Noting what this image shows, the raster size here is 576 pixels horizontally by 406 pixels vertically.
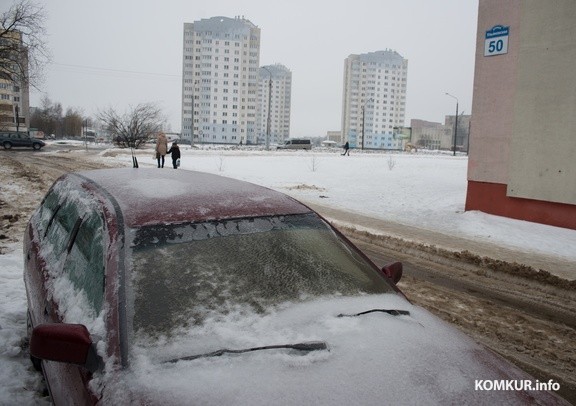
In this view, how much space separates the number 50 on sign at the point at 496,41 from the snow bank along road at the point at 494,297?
5.57m

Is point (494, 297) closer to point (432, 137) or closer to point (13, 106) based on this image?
point (13, 106)

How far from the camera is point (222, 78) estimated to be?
404ft

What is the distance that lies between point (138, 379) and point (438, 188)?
16.5 m

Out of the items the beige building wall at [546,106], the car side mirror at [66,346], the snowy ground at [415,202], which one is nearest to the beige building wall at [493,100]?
the beige building wall at [546,106]

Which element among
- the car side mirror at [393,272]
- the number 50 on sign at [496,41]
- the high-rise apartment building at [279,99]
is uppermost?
the high-rise apartment building at [279,99]

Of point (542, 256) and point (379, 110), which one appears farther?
point (379, 110)

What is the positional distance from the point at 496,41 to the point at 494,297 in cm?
784

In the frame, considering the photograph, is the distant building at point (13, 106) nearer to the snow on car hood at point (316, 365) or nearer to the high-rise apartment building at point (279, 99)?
the high-rise apartment building at point (279, 99)

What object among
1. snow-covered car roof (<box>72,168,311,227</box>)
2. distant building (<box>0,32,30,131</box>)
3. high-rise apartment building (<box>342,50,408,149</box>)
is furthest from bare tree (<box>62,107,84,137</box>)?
snow-covered car roof (<box>72,168,311,227</box>)

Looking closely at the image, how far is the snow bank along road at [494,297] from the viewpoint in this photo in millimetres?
3887

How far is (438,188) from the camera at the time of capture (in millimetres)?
16984

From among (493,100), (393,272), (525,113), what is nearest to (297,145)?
(493,100)

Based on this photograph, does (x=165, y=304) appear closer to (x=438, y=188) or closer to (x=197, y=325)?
(x=197, y=325)

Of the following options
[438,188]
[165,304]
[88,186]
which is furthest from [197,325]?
[438,188]
